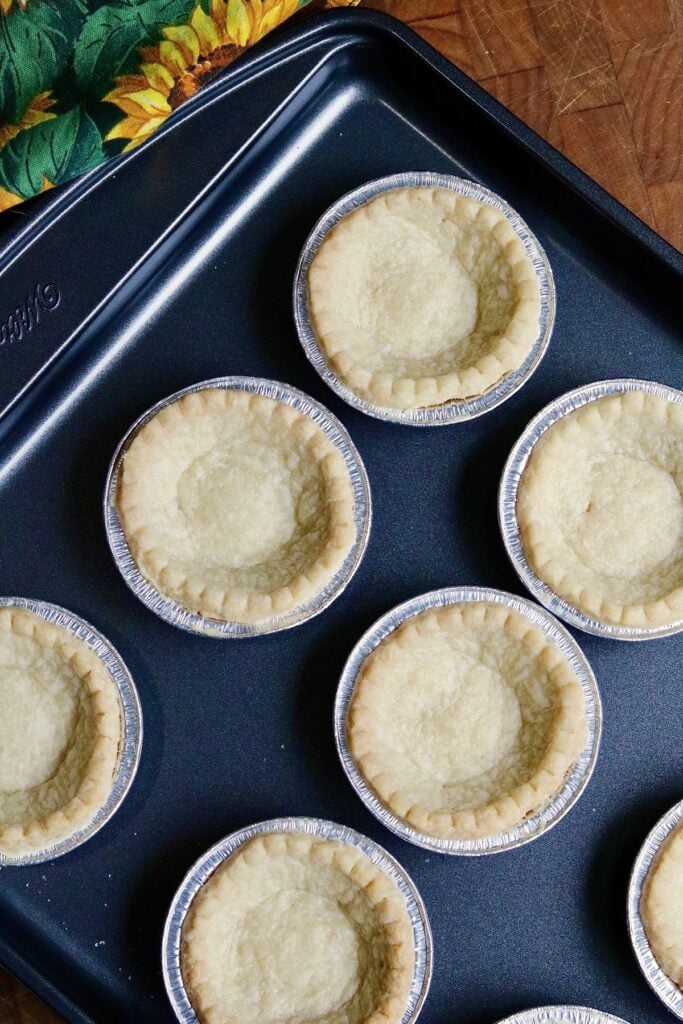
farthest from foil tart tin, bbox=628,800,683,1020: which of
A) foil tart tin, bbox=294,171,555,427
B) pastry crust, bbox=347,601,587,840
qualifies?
foil tart tin, bbox=294,171,555,427

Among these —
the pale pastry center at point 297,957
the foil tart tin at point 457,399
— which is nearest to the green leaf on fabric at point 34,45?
the foil tart tin at point 457,399

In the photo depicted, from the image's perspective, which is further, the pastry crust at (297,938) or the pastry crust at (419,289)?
the pastry crust at (419,289)

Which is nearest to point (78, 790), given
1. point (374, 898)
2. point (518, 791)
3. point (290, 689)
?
point (290, 689)

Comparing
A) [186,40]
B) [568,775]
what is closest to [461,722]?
[568,775]

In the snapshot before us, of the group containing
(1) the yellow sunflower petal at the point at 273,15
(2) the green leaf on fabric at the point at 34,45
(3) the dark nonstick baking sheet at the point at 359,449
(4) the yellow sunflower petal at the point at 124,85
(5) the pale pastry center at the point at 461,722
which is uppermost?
(2) the green leaf on fabric at the point at 34,45

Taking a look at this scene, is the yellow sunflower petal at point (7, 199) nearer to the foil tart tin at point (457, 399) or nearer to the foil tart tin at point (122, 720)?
the foil tart tin at point (457, 399)

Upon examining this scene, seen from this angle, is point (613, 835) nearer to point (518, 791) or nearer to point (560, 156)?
point (518, 791)

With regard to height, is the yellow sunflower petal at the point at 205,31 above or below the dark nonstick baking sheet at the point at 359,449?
above

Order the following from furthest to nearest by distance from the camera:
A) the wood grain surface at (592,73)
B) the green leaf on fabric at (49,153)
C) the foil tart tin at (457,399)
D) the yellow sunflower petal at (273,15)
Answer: the wood grain surface at (592,73)
the foil tart tin at (457,399)
the yellow sunflower petal at (273,15)
the green leaf on fabric at (49,153)
